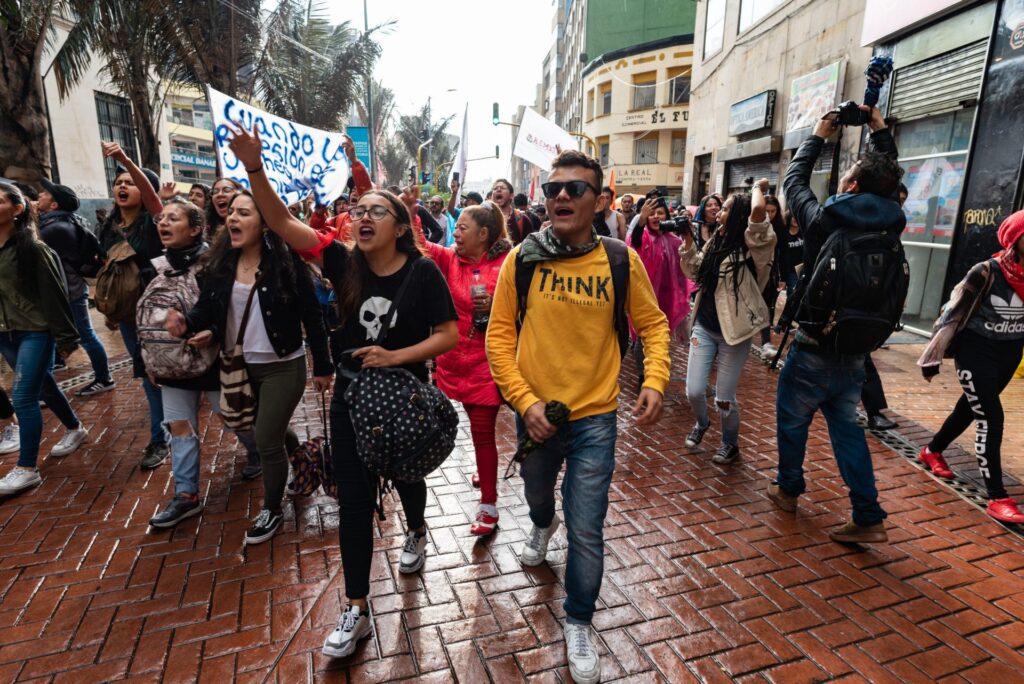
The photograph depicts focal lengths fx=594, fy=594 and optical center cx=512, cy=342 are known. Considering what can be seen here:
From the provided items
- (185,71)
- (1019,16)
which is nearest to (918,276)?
(1019,16)

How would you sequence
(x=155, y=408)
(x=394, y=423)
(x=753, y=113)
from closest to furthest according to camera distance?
(x=394, y=423) < (x=155, y=408) < (x=753, y=113)

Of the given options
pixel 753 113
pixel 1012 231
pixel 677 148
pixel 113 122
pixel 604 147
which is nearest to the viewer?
pixel 1012 231

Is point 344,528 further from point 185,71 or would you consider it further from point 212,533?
point 185,71

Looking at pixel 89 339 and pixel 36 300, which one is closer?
pixel 36 300

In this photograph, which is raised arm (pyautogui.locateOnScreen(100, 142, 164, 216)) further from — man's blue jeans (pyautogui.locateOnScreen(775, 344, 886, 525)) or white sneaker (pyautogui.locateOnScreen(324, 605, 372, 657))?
man's blue jeans (pyautogui.locateOnScreen(775, 344, 886, 525))

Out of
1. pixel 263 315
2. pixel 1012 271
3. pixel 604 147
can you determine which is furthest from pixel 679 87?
pixel 263 315

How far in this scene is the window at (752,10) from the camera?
13018 mm

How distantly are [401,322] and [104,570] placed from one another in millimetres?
2169

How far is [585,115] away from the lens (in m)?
42.3

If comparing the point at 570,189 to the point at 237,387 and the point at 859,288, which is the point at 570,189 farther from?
the point at 237,387

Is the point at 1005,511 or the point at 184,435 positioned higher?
the point at 184,435

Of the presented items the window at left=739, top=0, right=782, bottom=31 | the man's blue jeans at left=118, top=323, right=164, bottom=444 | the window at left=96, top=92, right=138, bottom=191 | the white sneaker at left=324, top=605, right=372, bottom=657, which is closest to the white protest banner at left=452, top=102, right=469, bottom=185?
the man's blue jeans at left=118, top=323, right=164, bottom=444

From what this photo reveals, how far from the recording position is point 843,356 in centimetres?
→ 321

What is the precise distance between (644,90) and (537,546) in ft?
123
